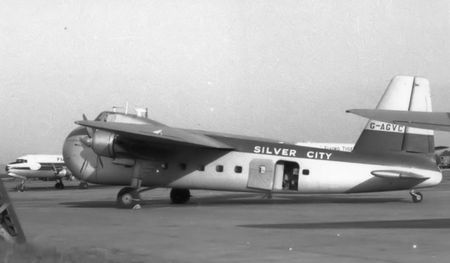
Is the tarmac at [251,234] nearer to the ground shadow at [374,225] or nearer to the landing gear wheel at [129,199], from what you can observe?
the ground shadow at [374,225]

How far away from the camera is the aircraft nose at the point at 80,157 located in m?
28.0

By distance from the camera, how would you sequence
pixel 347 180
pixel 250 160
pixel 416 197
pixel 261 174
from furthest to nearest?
pixel 416 197, pixel 250 160, pixel 261 174, pixel 347 180

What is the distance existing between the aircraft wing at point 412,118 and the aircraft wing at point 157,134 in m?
15.9

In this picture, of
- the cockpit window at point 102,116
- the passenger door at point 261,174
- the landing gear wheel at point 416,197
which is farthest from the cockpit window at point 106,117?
the landing gear wheel at point 416,197

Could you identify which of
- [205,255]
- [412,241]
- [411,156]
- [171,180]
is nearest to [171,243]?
[205,255]

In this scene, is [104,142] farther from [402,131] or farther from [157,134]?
[402,131]

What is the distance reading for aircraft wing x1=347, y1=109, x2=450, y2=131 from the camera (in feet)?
33.8

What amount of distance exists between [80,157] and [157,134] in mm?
4155

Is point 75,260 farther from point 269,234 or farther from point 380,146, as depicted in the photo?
point 380,146

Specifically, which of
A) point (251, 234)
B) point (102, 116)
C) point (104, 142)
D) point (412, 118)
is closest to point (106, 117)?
point (102, 116)

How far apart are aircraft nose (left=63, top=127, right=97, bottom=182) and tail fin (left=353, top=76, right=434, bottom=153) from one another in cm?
1126

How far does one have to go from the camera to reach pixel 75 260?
1045cm

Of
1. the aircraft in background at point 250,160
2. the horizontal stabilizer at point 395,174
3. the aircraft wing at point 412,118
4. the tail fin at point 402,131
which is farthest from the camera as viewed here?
the tail fin at point 402,131

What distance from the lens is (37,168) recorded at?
67.2 meters
